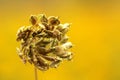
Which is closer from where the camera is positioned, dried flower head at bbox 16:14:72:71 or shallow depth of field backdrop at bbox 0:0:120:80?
dried flower head at bbox 16:14:72:71

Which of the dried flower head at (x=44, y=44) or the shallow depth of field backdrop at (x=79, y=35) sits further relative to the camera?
the shallow depth of field backdrop at (x=79, y=35)

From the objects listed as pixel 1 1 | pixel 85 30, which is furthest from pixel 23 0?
pixel 85 30

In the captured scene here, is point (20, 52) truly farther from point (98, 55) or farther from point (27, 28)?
point (98, 55)

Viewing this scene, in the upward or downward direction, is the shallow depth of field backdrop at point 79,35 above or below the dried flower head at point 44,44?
above

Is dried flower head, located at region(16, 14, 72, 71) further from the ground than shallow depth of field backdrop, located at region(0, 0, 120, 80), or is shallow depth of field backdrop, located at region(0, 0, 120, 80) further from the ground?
shallow depth of field backdrop, located at region(0, 0, 120, 80)
